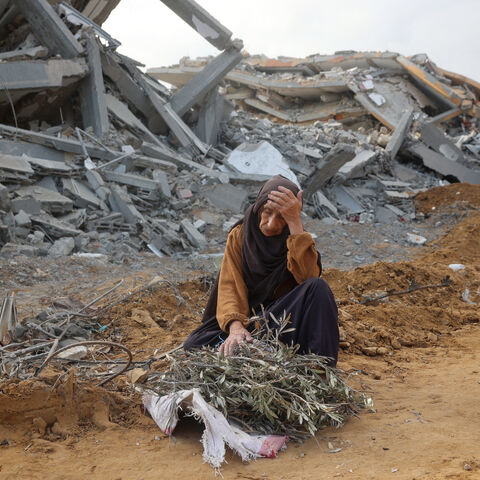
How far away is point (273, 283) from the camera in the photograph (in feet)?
9.66

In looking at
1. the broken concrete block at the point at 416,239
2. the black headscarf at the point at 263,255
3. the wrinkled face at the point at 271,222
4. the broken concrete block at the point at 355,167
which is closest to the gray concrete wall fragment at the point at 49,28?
the broken concrete block at the point at 355,167

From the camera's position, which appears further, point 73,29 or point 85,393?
point 73,29

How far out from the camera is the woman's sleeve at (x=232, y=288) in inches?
113

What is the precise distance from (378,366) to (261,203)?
1556mm

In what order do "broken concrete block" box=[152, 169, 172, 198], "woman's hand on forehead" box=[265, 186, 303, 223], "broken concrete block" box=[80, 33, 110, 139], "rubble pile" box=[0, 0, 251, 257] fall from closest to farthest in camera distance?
"woman's hand on forehead" box=[265, 186, 303, 223] < "rubble pile" box=[0, 0, 251, 257] < "broken concrete block" box=[152, 169, 172, 198] < "broken concrete block" box=[80, 33, 110, 139]

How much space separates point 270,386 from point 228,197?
23.0 feet

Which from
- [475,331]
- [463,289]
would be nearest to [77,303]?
[475,331]

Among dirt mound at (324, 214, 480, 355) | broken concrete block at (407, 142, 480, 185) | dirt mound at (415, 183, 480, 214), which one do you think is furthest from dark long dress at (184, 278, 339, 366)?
broken concrete block at (407, 142, 480, 185)

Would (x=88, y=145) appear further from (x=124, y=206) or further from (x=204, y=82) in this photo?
(x=204, y=82)

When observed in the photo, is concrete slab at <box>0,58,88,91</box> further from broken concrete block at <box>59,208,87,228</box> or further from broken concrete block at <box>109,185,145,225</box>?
broken concrete block at <box>59,208,87,228</box>

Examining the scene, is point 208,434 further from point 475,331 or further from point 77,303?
point 475,331

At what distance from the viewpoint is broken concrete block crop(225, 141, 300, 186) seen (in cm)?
1050

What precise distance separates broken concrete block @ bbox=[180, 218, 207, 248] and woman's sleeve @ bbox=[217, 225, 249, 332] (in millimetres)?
4699

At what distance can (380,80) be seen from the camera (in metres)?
18.0
